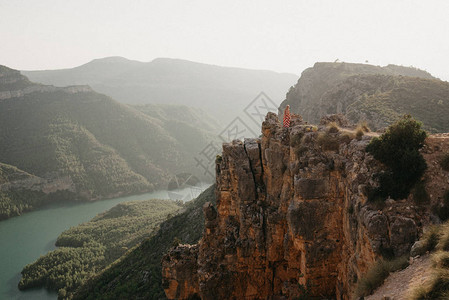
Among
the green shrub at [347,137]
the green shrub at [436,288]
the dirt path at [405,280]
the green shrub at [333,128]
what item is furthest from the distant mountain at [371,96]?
the green shrub at [436,288]

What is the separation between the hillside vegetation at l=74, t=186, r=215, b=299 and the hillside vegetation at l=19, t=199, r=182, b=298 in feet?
39.7

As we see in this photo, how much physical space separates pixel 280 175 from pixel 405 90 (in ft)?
104

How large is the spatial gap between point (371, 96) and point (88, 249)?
55.8m

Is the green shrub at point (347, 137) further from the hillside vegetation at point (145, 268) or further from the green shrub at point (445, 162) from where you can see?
the hillside vegetation at point (145, 268)

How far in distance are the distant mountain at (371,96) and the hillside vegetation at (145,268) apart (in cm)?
2286

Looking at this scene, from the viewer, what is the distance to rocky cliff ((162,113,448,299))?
8.43 m

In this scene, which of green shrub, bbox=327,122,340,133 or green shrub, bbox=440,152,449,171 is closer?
green shrub, bbox=440,152,449,171

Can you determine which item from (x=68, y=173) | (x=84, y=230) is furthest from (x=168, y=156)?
(x=84, y=230)

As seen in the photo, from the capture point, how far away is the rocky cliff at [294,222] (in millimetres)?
8430

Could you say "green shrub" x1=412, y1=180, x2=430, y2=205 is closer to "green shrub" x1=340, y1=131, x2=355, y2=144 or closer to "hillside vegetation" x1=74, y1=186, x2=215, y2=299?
"green shrub" x1=340, y1=131, x2=355, y2=144

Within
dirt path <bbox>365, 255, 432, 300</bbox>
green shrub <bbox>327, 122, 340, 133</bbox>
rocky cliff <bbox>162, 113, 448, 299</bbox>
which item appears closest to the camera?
dirt path <bbox>365, 255, 432, 300</bbox>

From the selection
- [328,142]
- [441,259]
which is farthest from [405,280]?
[328,142]

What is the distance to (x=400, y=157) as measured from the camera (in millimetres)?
9000

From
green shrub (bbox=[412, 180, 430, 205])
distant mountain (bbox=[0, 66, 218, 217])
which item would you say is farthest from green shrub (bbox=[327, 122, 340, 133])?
distant mountain (bbox=[0, 66, 218, 217])
